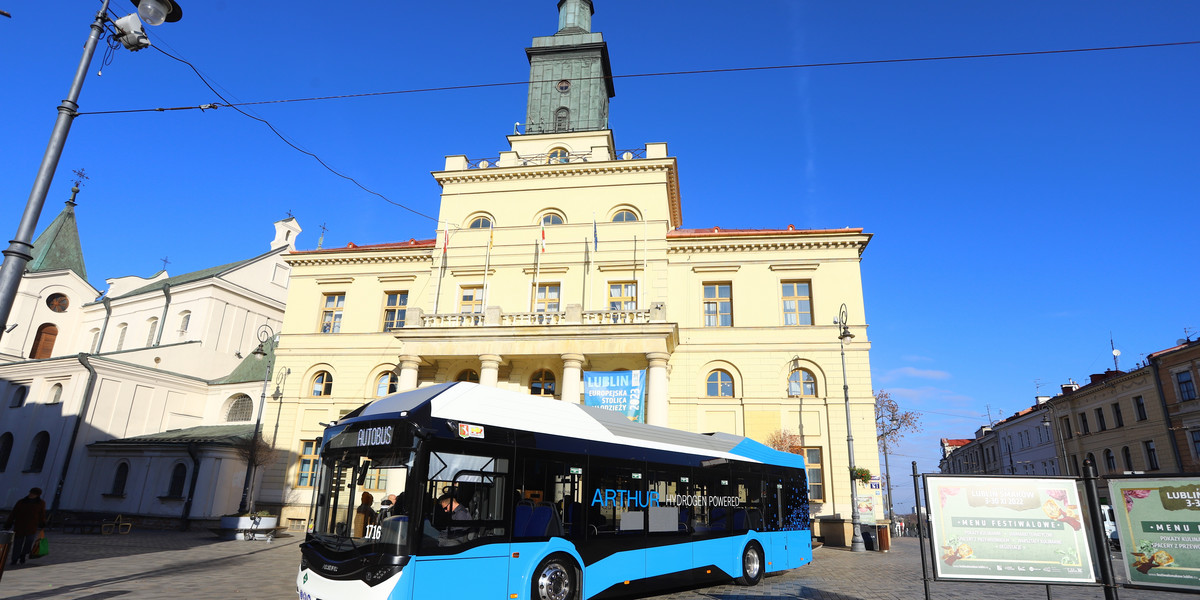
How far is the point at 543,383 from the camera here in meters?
26.6

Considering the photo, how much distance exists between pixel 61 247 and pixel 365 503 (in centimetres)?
5134

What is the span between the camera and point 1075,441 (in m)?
49.0

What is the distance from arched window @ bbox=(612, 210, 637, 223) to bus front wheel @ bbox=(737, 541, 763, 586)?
17.7 m

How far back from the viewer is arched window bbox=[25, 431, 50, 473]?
30.8 metres

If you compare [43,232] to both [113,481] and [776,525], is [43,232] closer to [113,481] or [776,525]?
[113,481]

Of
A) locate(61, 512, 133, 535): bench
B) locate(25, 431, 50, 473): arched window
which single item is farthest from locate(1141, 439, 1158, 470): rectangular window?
locate(25, 431, 50, 473): arched window

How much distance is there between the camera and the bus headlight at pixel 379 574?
24.8 ft

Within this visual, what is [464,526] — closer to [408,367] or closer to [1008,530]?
[1008,530]

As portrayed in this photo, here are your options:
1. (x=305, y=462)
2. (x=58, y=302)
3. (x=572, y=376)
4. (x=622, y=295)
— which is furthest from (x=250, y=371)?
(x=58, y=302)

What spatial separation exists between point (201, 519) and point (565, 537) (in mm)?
24620

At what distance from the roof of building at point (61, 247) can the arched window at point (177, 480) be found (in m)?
26.3

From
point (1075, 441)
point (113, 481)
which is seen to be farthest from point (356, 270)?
point (1075, 441)

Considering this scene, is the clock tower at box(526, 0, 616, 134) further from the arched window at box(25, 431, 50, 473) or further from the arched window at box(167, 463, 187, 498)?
the arched window at box(25, 431, 50, 473)

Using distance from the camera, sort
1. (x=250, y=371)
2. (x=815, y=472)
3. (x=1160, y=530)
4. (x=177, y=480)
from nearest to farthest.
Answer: (x=1160, y=530) < (x=815, y=472) < (x=177, y=480) < (x=250, y=371)
